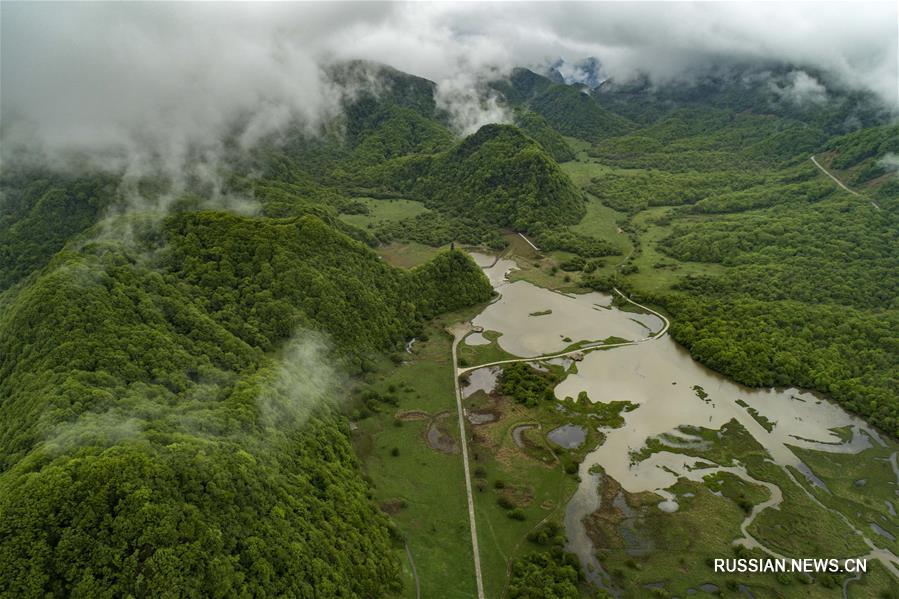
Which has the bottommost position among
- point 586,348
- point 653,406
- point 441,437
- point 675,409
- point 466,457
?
point 441,437

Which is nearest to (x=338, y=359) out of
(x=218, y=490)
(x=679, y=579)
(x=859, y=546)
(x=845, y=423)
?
(x=218, y=490)

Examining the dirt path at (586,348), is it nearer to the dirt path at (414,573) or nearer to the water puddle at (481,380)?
the water puddle at (481,380)

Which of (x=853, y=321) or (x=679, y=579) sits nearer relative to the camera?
(x=679, y=579)

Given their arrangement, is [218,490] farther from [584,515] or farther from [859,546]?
[859,546]

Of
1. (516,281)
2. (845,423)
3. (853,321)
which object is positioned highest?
(853,321)

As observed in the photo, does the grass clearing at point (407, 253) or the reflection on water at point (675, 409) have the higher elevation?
the reflection on water at point (675, 409)

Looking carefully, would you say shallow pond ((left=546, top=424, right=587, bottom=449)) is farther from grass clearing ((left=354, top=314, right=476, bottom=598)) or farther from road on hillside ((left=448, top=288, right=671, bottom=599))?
grass clearing ((left=354, top=314, right=476, bottom=598))

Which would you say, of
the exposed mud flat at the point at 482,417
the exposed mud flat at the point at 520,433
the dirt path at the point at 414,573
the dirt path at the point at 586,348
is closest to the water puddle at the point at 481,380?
the dirt path at the point at 586,348

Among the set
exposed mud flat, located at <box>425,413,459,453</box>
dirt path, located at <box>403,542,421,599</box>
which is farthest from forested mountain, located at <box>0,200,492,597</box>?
exposed mud flat, located at <box>425,413,459,453</box>

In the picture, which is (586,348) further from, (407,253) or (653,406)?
(407,253)

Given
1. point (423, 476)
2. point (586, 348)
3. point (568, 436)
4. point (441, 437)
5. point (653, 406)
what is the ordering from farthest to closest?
point (586, 348)
point (653, 406)
point (568, 436)
point (441, 437)
point (423, 476)

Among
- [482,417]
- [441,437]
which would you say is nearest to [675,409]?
[482,417]
